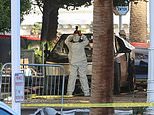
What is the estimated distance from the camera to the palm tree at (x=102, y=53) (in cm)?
831

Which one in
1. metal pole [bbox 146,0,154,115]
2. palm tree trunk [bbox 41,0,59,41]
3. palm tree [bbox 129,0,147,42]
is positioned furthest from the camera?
palm tree [bbox 129,0,147,42]

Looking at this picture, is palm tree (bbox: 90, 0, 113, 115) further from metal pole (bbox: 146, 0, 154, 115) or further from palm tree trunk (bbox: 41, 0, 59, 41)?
palm tree trunk (bbox: 41, 0, 59, 41)

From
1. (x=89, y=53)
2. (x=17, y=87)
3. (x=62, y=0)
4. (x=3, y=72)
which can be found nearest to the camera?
(x=17, y=87)

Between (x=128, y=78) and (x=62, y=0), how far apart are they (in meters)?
3.49

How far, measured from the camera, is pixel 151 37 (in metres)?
8.40

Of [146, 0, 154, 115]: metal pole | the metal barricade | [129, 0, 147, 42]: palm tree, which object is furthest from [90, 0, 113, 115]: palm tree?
[129, 0, 147, 42]: palm tree

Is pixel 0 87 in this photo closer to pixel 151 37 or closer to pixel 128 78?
pixel 151 37

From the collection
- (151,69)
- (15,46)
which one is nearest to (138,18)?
(151,69)

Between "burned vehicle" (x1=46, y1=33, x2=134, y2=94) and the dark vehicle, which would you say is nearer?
"burned vehicle" (x1=46, y1=33, x2=134, y2=94)

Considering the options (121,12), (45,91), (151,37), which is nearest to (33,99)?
(45,91)

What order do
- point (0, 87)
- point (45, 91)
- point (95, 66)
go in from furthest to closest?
point (45, 91) < point (0, 87) < point (95, 66)

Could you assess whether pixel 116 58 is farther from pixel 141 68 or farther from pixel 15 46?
pixel 15 46

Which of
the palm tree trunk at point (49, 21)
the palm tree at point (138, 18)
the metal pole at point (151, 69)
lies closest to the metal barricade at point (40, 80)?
the metal pole at point (151, 69)

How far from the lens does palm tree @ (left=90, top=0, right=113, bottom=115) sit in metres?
8.31
